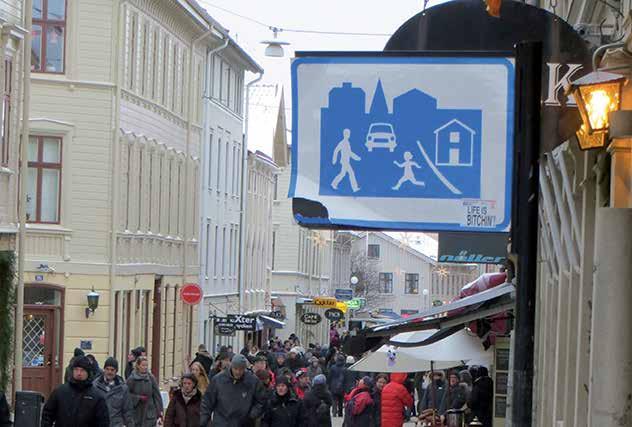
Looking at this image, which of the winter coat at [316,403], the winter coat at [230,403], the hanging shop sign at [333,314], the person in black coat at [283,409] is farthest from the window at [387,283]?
the winter coat at [230,403]

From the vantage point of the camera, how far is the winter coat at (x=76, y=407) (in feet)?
54.0

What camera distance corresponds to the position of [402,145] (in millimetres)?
8055

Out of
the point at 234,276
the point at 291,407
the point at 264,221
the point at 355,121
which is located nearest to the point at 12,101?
the point at 291,407

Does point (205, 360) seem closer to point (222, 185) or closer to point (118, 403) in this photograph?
point (118, 403)

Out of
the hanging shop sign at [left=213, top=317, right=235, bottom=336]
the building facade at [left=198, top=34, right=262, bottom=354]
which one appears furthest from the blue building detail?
the building facade at [left=198, top=34, right=262, bottom=354]

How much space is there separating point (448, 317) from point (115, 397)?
21.8 feet

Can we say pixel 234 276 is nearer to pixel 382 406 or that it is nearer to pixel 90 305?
pixel 90 305

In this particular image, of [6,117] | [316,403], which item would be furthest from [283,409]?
[6,117]

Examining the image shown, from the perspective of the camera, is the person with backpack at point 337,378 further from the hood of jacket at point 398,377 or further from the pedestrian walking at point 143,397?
the pedestrian walking at point 143,397

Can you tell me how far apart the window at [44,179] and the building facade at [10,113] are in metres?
6.18

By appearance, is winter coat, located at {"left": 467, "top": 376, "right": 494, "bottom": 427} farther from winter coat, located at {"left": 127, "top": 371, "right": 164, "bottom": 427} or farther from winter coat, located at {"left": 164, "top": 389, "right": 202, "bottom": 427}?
winter coat, located at {"left": 127, "top": 371, "right": 164, "bottom": 427}

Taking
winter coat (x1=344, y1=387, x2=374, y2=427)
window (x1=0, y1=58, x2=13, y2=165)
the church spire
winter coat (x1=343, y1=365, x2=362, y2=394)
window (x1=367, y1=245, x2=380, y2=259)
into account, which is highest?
window (x1=0, y1=58, x2=13, y2=165)

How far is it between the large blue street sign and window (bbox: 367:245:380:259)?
123871 mm

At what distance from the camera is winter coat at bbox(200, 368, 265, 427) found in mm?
19672
